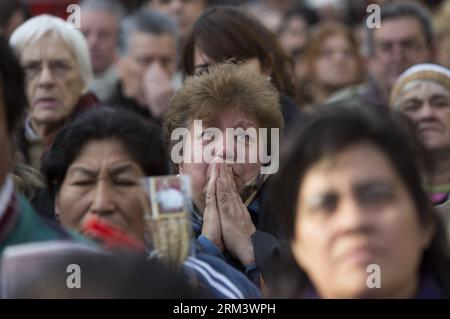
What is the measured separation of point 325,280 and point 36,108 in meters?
3.11

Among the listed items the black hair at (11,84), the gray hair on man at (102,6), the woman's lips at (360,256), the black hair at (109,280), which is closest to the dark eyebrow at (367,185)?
the woman's lips at (360,256)

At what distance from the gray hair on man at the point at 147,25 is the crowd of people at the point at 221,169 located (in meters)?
0.01

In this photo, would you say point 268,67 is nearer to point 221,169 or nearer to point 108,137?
point 221,169

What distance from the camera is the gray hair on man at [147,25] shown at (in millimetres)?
7223

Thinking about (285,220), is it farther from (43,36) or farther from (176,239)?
(43,36)

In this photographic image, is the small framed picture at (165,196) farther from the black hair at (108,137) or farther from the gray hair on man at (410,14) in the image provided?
the gray hair on man at (410,14)

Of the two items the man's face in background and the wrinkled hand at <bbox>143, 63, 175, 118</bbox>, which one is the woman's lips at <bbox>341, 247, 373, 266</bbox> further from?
the man's face in background

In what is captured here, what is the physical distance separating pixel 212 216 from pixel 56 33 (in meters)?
2.13

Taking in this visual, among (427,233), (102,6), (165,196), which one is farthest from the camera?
(102,6)

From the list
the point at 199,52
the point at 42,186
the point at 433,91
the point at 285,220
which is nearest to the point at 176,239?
the point at 285,220

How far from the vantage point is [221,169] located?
416 centimetres

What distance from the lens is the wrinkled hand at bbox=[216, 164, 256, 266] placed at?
4.03 metres

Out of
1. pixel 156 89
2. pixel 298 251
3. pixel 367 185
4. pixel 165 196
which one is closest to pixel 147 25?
pixel 156 89

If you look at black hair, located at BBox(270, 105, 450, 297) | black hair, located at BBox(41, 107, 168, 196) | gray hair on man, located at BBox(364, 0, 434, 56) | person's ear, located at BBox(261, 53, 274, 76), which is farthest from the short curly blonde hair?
gray hair on man, located at BBox(364, 0, 434, 56)
